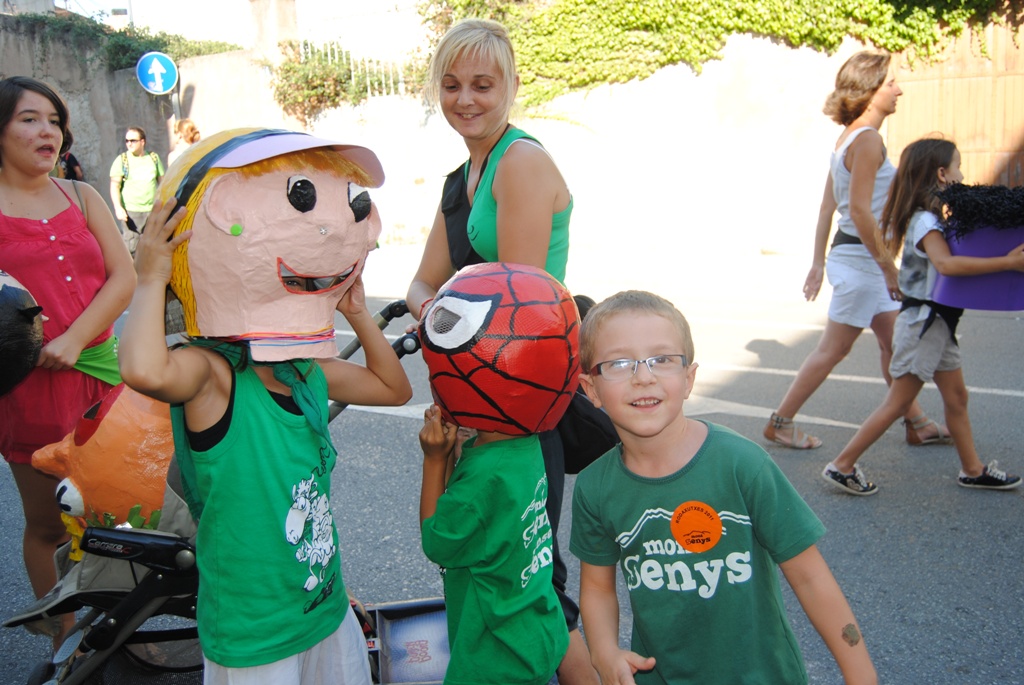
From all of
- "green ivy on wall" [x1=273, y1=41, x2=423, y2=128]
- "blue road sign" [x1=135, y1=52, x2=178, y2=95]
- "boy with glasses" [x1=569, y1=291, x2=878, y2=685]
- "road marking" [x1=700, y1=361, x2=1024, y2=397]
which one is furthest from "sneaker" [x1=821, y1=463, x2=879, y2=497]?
"blue road sign" [x1=135, y1=52, x2=178, y2=95]

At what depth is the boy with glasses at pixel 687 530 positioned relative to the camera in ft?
6.58

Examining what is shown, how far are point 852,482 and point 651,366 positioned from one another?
10.1ft

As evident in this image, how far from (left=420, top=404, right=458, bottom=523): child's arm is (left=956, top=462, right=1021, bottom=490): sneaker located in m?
3.49

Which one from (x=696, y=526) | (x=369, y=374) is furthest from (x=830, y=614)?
(x=369, y=374)

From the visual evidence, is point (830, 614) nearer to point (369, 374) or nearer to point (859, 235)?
point (369, 374)

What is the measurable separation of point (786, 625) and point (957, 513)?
2821 millimetres

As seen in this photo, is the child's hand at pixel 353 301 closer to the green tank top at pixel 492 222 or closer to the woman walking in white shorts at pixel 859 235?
the green tank top at pixel 492 222

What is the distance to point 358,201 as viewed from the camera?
2.27 meters

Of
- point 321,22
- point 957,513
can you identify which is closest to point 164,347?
point 957,513

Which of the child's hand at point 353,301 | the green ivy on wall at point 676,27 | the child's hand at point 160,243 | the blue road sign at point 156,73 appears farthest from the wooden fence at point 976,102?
the child's hand at point 160,243

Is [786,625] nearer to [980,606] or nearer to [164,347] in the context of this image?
[164,347]

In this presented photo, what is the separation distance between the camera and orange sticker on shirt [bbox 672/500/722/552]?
2.04 metres

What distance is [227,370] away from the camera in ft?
7.19

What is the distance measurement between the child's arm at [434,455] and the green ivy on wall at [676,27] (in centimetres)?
1210
